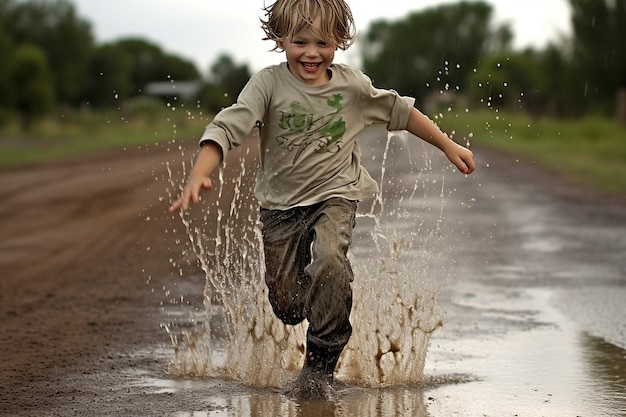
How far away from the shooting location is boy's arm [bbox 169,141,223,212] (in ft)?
12.8

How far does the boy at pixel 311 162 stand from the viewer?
4.54 m

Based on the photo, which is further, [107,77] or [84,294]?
[107,77]

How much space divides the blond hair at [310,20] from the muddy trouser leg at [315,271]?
0.64 meters

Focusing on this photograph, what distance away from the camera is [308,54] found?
14.9ft

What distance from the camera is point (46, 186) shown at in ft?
57.2

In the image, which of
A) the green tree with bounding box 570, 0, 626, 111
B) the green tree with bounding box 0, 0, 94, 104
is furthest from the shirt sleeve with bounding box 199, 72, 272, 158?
the green tree with bounding box 0, 0, 94, 104

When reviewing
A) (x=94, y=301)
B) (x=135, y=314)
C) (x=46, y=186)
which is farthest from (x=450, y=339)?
(x=46, y=186)

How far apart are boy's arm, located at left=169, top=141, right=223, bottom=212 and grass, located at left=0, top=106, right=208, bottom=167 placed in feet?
64.4

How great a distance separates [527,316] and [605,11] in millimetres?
34165

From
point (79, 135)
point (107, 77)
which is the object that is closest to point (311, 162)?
point (79, 135)

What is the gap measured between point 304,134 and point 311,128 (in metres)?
0.04

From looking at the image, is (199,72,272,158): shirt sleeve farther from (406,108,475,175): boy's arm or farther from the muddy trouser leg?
(406,108,475,175): boy's arm

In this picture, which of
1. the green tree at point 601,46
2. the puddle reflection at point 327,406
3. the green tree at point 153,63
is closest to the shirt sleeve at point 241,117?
the puddle reflection at point 327,406

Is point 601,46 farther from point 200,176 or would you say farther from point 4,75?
point 200,176
